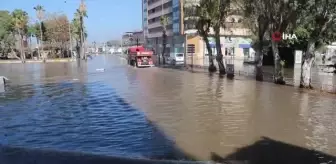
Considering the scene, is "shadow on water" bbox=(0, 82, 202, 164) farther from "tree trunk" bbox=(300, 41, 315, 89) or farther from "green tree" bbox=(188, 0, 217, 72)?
"green tree" bbox=(188, 0, 217, 72)

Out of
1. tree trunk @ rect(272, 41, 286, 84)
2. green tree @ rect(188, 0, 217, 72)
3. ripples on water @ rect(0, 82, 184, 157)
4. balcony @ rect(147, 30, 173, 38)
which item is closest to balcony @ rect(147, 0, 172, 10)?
balcony @ rect(147, 30, 173, 38)

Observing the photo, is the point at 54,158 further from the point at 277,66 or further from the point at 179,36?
the point at 179,36

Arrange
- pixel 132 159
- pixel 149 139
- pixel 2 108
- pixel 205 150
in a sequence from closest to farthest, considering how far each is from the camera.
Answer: pixel 132 159 → pixel 205 150 → pixel 149 139 → pixel 2 108

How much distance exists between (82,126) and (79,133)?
1.00m

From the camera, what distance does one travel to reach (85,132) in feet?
37.8

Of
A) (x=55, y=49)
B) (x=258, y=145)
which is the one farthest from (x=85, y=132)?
(x=55, y=49)

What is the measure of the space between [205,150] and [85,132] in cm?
381

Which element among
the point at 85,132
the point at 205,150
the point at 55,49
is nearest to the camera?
the point at 205,150

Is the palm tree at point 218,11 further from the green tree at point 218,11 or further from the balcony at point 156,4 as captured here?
the balcony at point 156,4

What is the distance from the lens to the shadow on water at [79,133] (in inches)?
352

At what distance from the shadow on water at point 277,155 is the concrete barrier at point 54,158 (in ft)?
2.77

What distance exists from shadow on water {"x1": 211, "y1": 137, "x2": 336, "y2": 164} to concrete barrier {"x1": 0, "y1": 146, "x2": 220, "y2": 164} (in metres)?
0.85

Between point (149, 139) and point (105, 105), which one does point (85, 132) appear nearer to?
point (149, 139)

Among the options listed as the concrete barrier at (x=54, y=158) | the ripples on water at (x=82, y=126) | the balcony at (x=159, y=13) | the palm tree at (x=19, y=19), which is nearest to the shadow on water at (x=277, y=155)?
the concrete barrier at (x=54, y=158)
